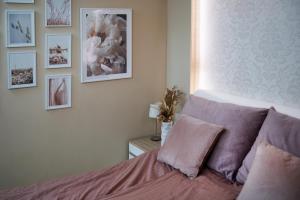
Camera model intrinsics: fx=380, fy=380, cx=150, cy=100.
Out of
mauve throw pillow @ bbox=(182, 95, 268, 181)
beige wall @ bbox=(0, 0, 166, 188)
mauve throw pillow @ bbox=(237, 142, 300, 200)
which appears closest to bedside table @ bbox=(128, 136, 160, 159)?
beige wall @ bbox=(0, 0, 166, 188)

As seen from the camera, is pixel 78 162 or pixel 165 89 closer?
pixel 78 162

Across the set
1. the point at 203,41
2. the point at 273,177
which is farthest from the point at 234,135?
the point at 203,41

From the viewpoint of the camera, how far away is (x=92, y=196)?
2.34 metres

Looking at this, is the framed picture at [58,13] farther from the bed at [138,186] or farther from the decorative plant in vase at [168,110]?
the bed at [138,186]

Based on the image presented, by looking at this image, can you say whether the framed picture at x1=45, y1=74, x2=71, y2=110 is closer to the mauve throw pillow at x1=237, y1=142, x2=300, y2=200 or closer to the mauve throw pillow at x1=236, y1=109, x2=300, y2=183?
the mauve throw pillow at x1=236, y1=109, x2=300, y2=183

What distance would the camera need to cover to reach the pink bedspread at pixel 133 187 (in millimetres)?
2314

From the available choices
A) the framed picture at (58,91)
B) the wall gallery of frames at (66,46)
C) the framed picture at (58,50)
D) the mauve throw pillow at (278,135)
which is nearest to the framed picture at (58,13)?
the wall gallery of frames at (66,46)

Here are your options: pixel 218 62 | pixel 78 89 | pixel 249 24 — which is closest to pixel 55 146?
pixel 78 89

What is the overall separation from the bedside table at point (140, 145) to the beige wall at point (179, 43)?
0.58 m

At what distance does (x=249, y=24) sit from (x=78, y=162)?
6.25 ft

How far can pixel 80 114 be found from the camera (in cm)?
341

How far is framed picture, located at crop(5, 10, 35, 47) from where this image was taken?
2926 millimetres

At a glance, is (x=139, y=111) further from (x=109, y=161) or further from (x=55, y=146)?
(x=55, y=146)

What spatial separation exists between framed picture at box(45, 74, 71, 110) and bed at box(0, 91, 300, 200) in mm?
867
